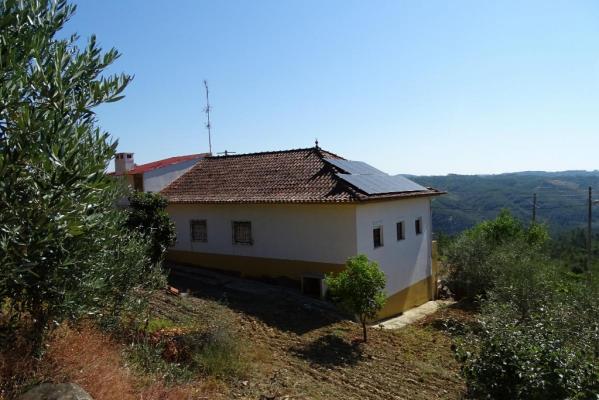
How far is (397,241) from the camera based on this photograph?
1694cm

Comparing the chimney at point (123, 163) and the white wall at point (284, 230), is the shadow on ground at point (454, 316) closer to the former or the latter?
the white wall at point (284, 230)

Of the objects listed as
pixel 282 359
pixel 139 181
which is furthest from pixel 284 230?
pixel 139 181

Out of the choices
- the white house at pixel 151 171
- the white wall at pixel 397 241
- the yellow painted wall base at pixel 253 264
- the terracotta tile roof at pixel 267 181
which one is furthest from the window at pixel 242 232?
the white house at pixel 151 171

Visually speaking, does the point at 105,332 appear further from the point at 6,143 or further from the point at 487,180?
the point at 487,180

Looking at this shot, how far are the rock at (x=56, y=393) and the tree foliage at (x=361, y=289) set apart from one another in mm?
7151

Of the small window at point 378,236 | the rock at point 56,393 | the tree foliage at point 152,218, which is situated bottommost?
the rock at point 56,393

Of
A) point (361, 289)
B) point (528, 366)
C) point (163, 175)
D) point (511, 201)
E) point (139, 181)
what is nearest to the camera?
point (528, 366)

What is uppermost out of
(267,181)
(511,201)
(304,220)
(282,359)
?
(267,181)

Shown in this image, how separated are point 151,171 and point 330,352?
1282 cm

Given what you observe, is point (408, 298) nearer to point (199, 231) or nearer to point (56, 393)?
point (199, 231)

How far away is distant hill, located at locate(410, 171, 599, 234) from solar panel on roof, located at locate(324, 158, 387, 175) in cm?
6898

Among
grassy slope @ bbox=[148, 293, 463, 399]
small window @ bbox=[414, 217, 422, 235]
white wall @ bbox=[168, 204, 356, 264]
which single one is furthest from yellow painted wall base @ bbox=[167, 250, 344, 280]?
small window @ bbox=[414, 217, 422, 235]

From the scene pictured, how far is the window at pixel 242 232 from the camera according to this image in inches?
666

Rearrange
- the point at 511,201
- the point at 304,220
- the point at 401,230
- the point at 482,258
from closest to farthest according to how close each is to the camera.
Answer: the point at 304,220 < the point at 401,230 < the point at 482,258 < the point at 511,201
